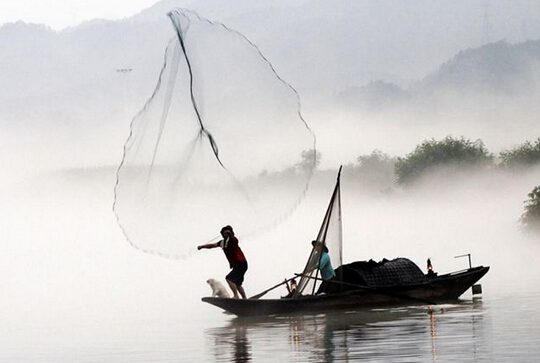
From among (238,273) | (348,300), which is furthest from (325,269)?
(238,273)

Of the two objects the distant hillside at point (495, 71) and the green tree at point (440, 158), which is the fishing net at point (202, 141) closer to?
the green tree at point (440, 158)

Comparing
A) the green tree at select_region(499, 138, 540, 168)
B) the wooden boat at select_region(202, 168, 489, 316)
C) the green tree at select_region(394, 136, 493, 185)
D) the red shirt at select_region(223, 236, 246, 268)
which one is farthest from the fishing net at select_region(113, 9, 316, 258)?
the green tree at select_region(394, 136, 493, 185)

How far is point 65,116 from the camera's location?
177 meters

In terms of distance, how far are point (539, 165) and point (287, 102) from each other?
87289mm

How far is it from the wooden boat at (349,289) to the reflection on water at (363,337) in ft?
→ 1.21

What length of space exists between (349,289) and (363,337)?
336 inches

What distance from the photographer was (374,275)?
123 ft

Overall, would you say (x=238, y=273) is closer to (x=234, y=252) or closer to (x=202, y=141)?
(x=234, y=252)

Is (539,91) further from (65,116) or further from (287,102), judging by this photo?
(287,102)

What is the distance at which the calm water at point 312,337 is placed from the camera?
25312mm

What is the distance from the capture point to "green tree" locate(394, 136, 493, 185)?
417 ft

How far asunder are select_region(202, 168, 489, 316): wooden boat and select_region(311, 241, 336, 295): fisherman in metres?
0.10

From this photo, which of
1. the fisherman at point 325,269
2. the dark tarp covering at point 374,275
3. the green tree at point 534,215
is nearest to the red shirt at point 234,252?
the fisherman at point 325,269

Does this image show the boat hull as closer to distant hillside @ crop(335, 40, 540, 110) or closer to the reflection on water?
the reflection on water
